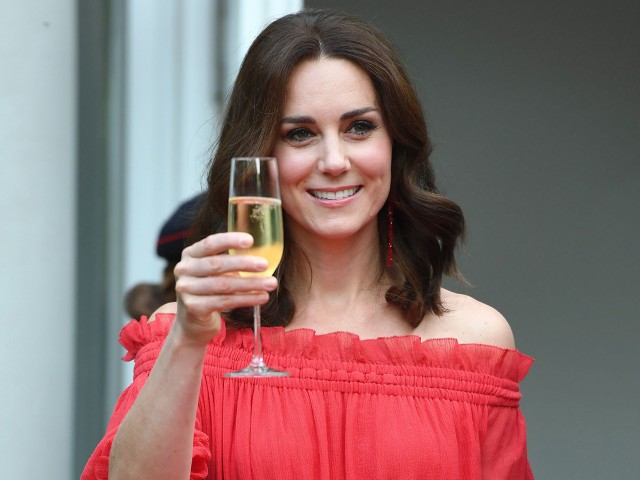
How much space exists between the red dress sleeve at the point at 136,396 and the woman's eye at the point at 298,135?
510mm

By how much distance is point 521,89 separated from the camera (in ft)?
15.0

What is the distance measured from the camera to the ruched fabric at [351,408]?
264 centimetres

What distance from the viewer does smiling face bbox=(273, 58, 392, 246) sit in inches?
106

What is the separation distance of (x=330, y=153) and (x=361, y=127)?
0.16 m

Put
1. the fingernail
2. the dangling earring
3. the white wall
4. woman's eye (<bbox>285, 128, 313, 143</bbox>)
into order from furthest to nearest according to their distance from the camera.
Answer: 1. the white wall
2. the dangling earring
3. woman's eye (<bbox>285, 128, 313, 143</bbox>)
4. the fingernail

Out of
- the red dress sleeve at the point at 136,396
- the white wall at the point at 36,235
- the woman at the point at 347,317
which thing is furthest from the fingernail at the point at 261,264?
the white wall at the point at 36,235

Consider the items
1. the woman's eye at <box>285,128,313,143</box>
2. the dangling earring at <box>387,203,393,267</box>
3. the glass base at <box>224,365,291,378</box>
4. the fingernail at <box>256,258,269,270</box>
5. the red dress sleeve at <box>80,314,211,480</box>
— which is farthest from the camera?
the dangling earring at <box>387,203,393,267</box>

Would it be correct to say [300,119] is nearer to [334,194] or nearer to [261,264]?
[334,194]

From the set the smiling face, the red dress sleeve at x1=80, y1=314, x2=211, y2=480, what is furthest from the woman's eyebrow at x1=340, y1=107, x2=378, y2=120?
the red dress sleeve at x1=80, y1=314, x2=211, y2=480

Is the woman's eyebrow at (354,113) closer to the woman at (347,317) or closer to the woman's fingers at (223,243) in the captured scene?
the woman at (347,317)

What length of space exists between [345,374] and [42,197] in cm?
177

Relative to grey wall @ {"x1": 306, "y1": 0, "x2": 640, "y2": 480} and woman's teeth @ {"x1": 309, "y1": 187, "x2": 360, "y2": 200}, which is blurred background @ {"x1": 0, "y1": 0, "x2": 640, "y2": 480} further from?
woman's teeth @ {"x1": 309, "y1": 187, "x2": 360, "y2": 200}

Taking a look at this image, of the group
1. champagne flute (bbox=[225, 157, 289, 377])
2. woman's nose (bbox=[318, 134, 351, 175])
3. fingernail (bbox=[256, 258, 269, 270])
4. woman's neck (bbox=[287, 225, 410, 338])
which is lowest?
woman's neck (bbox=[287, 225, 410, 338])

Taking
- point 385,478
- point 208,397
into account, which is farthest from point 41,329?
point 385,478
